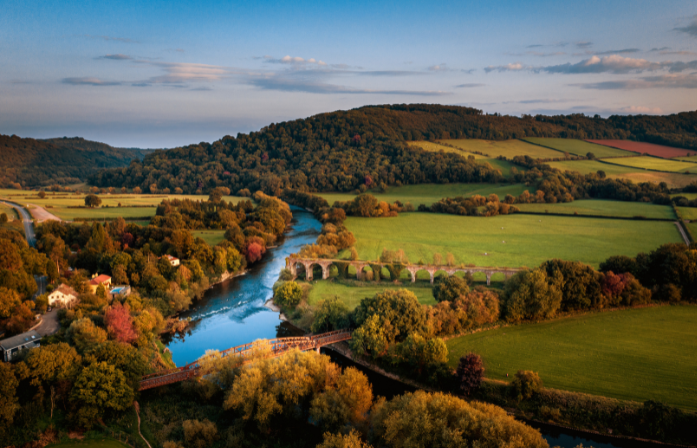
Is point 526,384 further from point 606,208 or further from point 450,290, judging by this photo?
point 606,208

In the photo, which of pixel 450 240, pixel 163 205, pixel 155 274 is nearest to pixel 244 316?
pixel 155 274

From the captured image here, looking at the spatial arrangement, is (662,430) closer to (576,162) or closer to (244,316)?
(244,316)

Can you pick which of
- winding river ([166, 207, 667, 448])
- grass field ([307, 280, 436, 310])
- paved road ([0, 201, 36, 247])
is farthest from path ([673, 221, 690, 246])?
paved road ([0, 201, 36, 247])

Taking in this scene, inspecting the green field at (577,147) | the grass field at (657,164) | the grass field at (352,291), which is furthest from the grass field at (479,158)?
the grass field at (352,291)

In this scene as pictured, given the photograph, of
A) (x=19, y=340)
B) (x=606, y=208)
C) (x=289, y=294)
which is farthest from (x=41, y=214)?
(x=606, y=208)

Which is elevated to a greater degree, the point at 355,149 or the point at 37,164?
the point at 355,149
